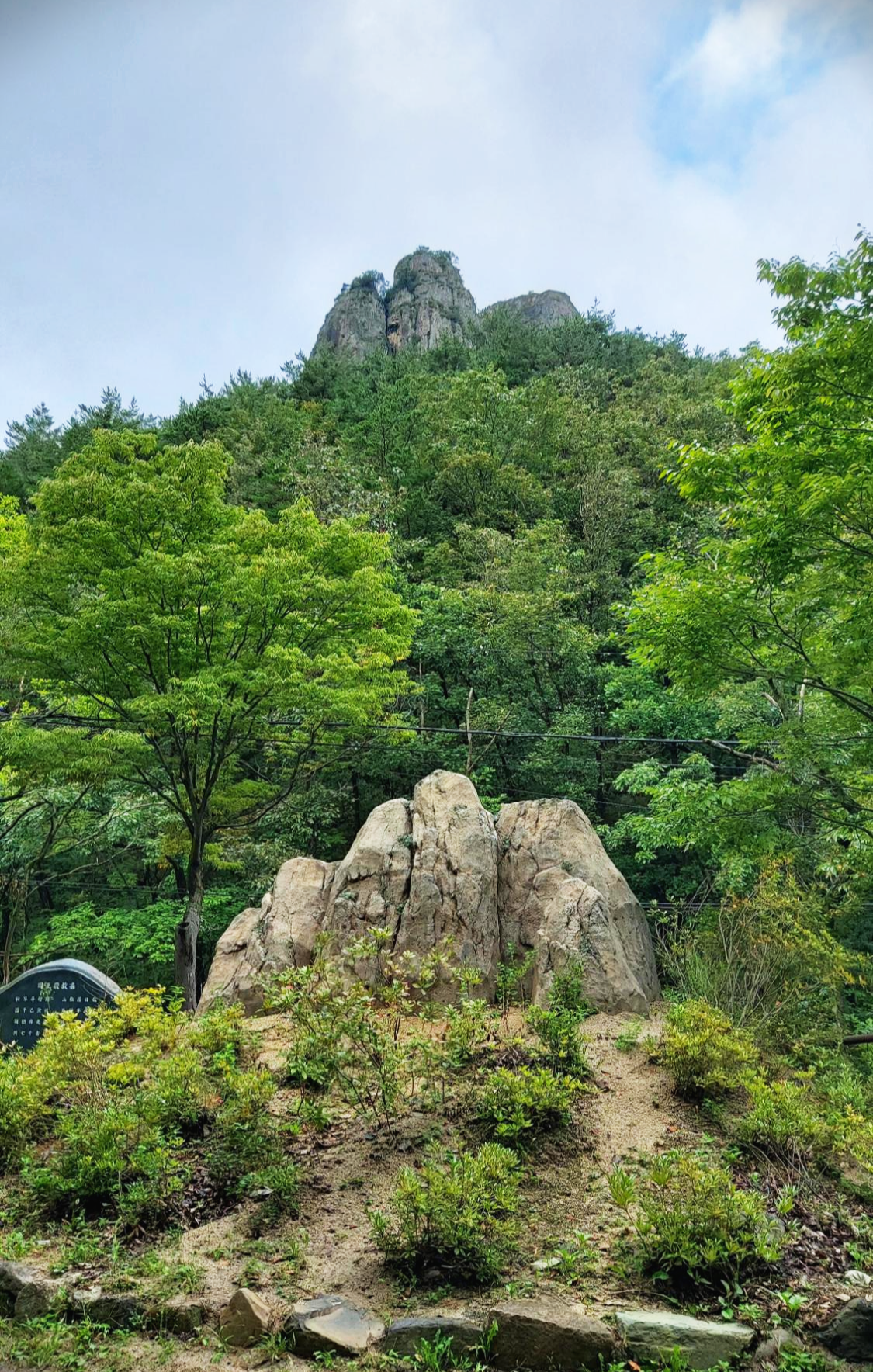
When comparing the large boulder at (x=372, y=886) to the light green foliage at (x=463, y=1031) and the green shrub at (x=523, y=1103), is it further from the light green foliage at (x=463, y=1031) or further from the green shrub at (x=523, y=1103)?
the green shrub at (x=523, y=1103)

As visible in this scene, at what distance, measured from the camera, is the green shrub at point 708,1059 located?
5777mm

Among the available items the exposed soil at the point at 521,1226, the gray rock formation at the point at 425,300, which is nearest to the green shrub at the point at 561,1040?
the exposed soil at the point at 521,1226

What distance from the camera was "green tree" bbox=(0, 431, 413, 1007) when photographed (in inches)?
365

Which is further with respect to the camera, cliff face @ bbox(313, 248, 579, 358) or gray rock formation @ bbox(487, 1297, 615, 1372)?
cliff face @ bbox(313, 248, 579, 358)

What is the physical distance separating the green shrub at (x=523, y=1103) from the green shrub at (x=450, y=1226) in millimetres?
751

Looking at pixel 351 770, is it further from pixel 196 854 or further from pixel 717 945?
pixel 717 945

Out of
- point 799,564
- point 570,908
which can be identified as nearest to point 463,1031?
point 570,908

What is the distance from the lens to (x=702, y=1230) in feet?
12.5

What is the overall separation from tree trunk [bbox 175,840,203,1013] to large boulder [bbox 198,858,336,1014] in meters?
0.64

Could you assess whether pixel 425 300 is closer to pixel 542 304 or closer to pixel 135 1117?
pixel 542 304

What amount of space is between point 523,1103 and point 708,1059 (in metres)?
1.72

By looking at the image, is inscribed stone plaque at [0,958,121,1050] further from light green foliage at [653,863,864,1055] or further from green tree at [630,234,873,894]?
green tree at [630,234,873,894]

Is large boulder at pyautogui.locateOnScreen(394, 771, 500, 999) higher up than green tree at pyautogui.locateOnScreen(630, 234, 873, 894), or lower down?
lower down

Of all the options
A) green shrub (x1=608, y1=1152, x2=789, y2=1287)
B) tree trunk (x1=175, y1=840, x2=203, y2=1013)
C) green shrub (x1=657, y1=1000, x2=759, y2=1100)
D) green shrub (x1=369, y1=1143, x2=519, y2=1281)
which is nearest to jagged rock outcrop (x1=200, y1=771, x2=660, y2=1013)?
tree trunk (x1=175, y1=840, x2=203, y2=1013)
